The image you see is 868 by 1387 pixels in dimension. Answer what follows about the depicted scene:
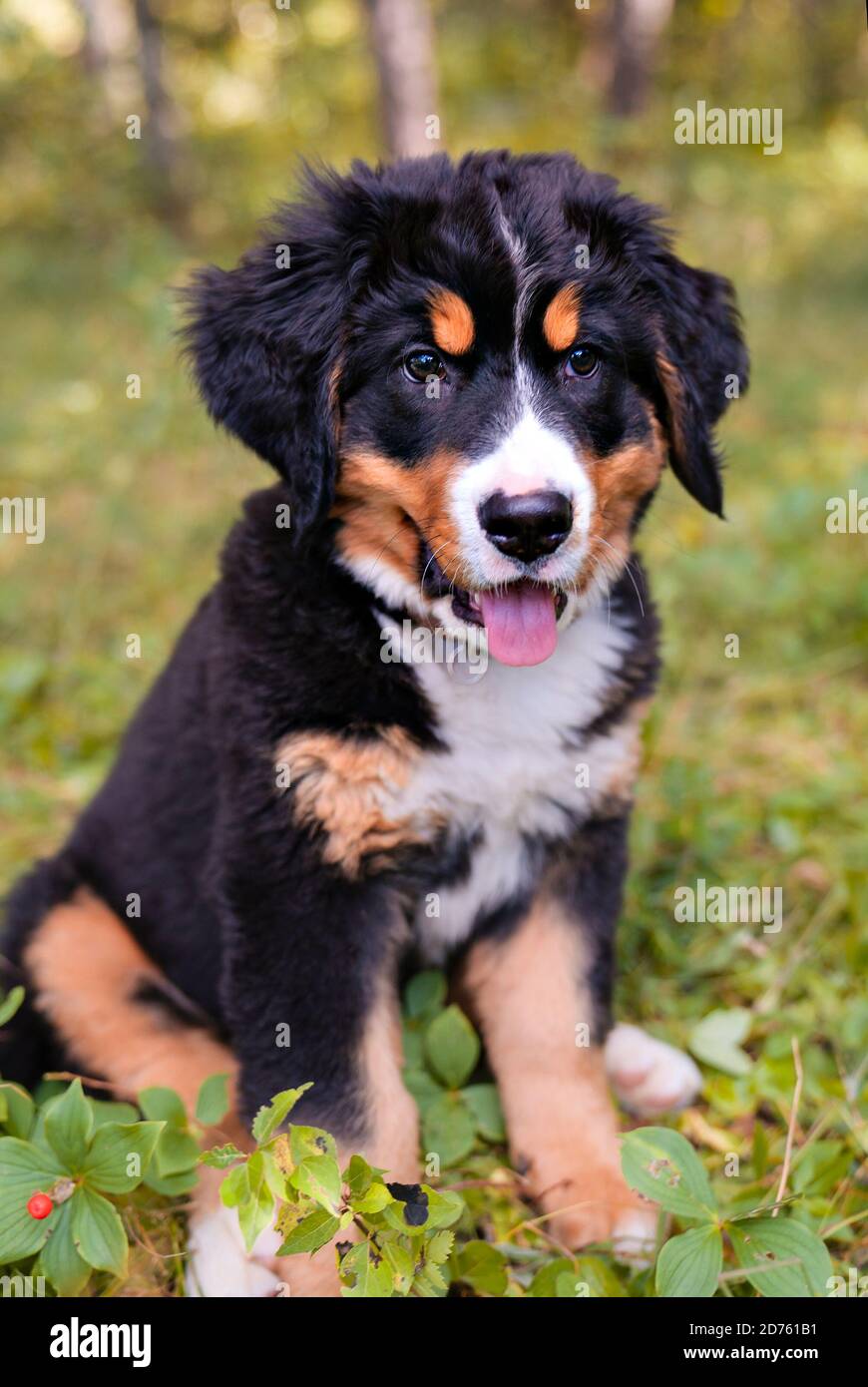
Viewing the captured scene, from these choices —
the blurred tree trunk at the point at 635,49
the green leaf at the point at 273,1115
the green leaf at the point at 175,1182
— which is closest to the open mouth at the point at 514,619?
the green leaf at the point at 273,1115

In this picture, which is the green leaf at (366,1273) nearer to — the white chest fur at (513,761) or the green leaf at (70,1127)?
the green leaf at (70,1127)

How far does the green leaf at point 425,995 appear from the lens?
3150 millimetres

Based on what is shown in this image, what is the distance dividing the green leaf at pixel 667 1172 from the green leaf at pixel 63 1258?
3.28 feet

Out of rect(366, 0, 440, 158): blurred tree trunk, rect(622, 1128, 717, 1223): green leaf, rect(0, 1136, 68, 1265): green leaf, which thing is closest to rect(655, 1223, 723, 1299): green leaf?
rect(622, 1128, 717, 1223): green leaf

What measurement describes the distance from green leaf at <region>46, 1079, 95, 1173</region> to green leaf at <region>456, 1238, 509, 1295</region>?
754 millimetres

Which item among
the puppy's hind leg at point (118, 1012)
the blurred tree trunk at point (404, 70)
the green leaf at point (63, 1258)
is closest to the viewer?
the green leaf at point (63, 1258)

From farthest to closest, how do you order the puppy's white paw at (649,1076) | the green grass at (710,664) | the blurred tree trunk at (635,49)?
1. the blurred tree trunk at (635,49)
2. the green grass at (710,664)
3. the puppy's white paw at (649,1076)

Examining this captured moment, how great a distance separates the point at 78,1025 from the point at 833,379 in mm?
6291

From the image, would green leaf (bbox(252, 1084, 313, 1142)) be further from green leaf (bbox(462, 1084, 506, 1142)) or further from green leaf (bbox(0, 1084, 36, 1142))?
green leaf (bbox(462, 1084, 506, 1142))

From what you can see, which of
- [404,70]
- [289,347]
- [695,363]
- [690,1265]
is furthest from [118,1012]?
[404,70]

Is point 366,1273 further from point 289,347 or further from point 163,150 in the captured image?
point 163,150

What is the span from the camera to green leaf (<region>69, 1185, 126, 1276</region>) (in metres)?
2.28
